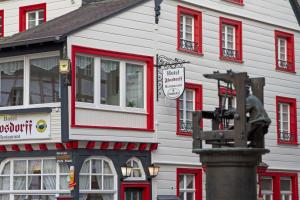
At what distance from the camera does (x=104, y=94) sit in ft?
78.5

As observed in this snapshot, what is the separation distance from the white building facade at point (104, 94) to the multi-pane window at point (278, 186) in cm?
82

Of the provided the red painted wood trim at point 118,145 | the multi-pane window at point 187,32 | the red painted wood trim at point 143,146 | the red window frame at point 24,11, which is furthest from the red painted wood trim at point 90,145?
the red window frame at point 24,11

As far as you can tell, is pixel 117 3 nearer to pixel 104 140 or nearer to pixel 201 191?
pixel 104 140

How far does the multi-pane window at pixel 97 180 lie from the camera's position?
907 inches

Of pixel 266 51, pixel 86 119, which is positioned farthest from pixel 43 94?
pixel 266 51

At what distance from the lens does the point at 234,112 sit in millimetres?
12969

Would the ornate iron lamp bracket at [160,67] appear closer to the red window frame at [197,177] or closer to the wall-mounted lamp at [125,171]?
the red window frame at [197,177]

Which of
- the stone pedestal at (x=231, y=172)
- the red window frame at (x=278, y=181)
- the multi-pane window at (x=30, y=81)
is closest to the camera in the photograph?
the stone pedestal at (x=231, y=172)

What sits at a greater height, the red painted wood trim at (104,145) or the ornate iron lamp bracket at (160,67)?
the ornate iron lamp bracket at (160,67)

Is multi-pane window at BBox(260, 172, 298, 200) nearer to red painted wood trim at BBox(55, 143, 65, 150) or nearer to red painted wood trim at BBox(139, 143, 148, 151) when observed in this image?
red painted wood trim at BBox(139, 143, 148, 151)

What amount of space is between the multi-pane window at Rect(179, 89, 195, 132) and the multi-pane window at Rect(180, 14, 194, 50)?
1.59m

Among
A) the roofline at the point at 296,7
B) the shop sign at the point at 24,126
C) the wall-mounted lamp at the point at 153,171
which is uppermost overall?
the roofline at the point at 296,7

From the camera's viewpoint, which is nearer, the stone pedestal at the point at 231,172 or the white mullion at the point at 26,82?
the stone pedestal at the point at 231,172

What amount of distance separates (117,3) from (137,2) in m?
0.95
